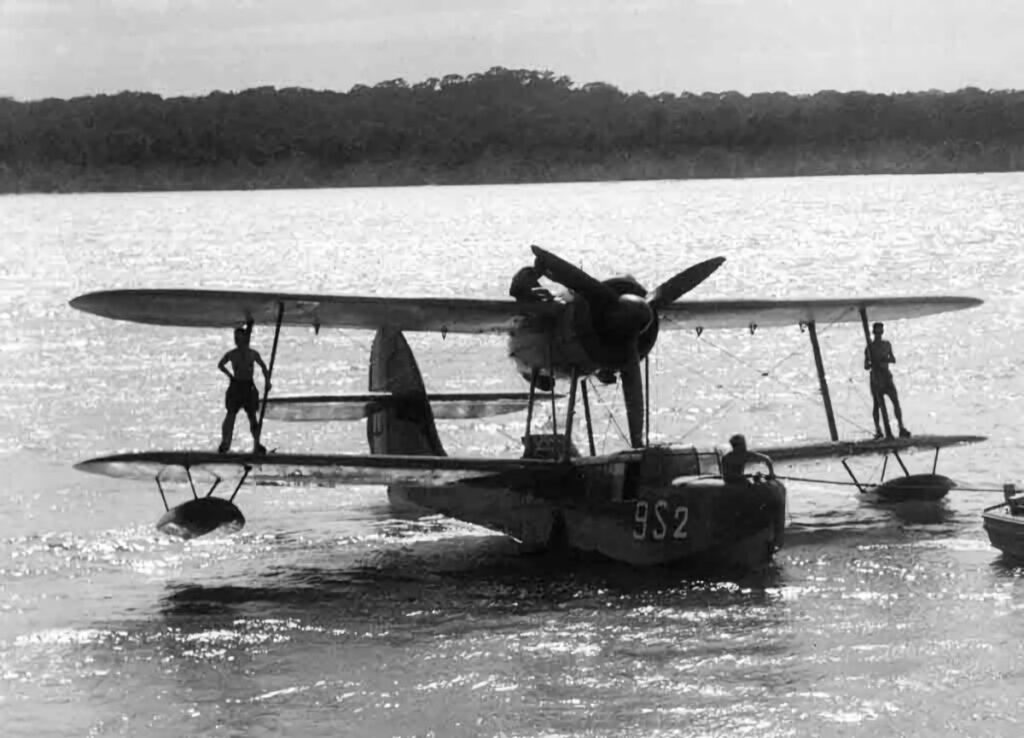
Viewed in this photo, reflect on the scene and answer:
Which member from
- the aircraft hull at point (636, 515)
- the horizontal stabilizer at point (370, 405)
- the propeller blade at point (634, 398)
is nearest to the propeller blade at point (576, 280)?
the propeller blade at point (634, 398)

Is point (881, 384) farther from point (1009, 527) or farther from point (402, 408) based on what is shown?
point (402, 408)

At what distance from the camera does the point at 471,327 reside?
24359 millimetres

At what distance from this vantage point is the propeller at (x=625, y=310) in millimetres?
22016

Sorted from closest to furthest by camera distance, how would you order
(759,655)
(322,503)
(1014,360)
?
(759,655) < (322,503) < (1014,360)

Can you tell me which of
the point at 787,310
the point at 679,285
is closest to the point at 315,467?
the point at 679,285

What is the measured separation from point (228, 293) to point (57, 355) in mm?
39222

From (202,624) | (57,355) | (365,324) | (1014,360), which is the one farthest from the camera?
(57,355)

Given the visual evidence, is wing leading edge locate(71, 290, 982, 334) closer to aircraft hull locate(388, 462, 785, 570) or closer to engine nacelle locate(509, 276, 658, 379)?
engine nacelle locate(509, 276, 658, 379)

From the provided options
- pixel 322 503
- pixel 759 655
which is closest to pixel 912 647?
pixel 759 655

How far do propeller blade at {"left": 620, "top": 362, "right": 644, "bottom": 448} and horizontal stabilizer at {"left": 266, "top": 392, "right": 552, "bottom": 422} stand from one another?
3451 mm

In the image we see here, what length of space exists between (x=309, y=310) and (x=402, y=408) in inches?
129

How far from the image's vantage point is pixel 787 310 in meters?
25.5

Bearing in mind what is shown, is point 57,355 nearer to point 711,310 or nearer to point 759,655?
point 711,310

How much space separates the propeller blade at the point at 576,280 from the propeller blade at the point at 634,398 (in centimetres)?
93
